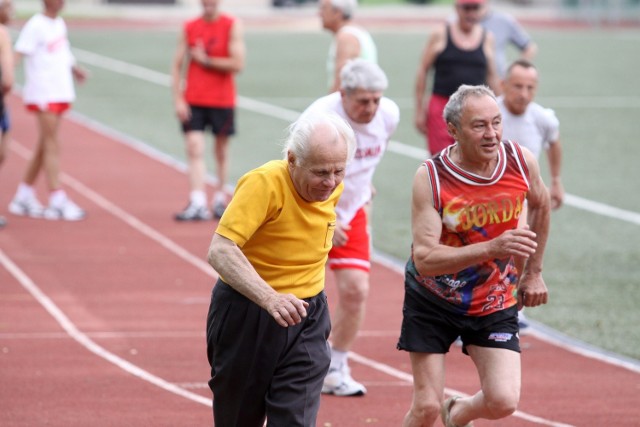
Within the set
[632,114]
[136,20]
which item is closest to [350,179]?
[632,114]

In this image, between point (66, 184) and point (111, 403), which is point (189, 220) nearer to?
point (66, 184)

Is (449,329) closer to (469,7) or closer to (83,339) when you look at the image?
(83,339)

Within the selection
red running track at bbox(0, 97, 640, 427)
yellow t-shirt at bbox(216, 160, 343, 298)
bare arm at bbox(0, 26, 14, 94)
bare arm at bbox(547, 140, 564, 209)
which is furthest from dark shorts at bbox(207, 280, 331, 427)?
bare arm at bbox(0, 26, 14, 94)

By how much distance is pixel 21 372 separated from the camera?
8914 millimetres

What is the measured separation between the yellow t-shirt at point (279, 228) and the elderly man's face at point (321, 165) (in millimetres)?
86

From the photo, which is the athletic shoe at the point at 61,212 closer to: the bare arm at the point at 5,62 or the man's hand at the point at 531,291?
the bare arm at the point at 5,62

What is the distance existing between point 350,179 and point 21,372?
2638 millimetres

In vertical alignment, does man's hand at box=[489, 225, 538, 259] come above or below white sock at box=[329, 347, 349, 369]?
above

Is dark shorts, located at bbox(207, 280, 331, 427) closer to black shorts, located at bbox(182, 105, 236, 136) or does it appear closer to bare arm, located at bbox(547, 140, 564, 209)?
bare arm, located at bbox(547, 140, 564, 209)

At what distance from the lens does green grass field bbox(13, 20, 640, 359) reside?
38.1ft

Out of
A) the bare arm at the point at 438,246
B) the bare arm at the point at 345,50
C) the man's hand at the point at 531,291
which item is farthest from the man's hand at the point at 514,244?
the bare arm at the point at 345,50

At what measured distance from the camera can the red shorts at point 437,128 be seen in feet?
36.2

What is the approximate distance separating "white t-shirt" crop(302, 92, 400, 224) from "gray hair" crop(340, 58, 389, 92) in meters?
0.26

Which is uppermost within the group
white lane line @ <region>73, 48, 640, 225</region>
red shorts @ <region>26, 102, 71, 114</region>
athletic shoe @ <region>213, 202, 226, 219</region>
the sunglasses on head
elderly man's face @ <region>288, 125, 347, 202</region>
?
the sunglasses on head
